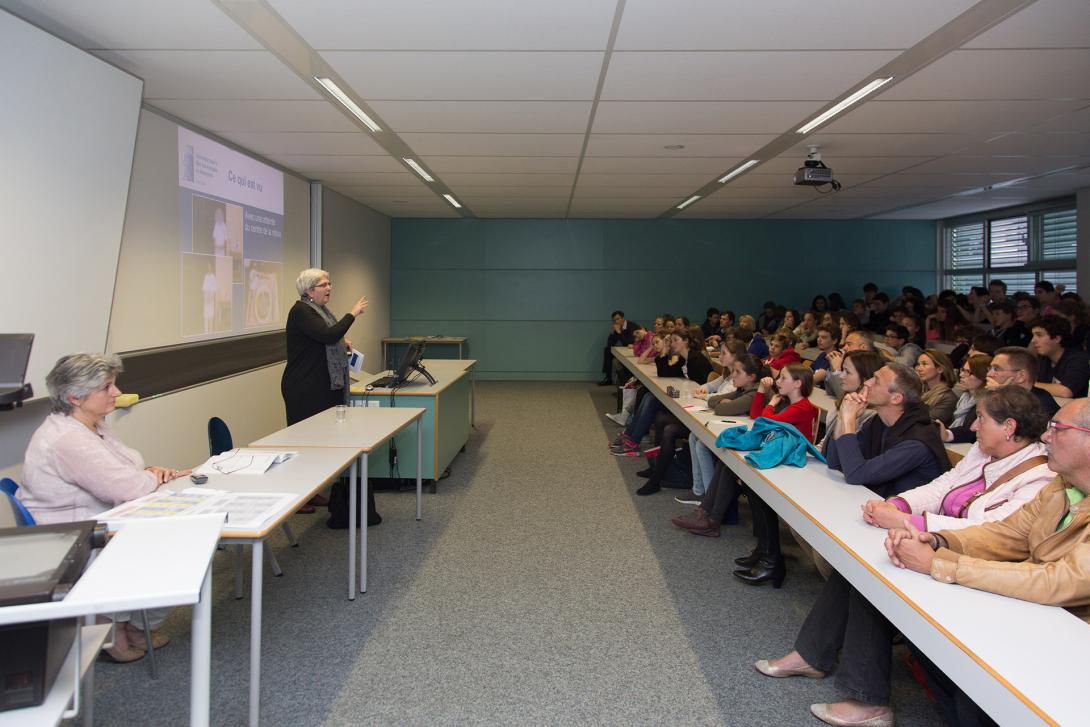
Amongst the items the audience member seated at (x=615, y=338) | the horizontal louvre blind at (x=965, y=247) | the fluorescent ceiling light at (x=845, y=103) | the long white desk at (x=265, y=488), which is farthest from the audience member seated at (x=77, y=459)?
the horizontal louvre blind at (x=965, y=247)

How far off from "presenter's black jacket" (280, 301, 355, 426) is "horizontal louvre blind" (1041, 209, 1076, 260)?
358 inches

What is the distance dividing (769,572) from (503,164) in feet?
14.9

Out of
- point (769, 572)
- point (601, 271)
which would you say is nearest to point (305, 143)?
point (769, 572)

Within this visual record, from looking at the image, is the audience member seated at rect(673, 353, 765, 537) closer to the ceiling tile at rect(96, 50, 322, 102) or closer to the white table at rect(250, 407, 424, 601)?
the white table at rect(250, 407, 424, 601)

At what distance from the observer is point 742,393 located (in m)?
4.87

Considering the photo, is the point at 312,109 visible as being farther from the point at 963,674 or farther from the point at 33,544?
the point at 963,674

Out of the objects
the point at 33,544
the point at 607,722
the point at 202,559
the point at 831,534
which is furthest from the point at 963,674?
the point at 33,544

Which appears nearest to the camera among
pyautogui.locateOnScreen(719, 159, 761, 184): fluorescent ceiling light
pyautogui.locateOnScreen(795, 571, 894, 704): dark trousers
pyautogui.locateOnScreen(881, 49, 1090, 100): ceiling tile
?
pyautogui.locateOnScreen(795, 571, 894, 704): dark trousers

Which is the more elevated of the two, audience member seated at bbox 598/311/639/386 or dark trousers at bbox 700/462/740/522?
audience member seated at bbox 598/311/639/386

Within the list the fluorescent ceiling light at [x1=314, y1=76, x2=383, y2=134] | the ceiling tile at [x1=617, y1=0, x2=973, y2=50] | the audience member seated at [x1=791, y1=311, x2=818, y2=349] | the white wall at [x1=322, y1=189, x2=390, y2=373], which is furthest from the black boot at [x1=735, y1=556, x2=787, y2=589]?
the white wall at [x1=322, y1=189, x2=390, y2=373]

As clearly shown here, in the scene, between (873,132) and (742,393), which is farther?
(873,132)

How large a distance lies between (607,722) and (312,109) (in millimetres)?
4128

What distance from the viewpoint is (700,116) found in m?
4.95

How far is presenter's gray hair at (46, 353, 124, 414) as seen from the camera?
8.64 feet
